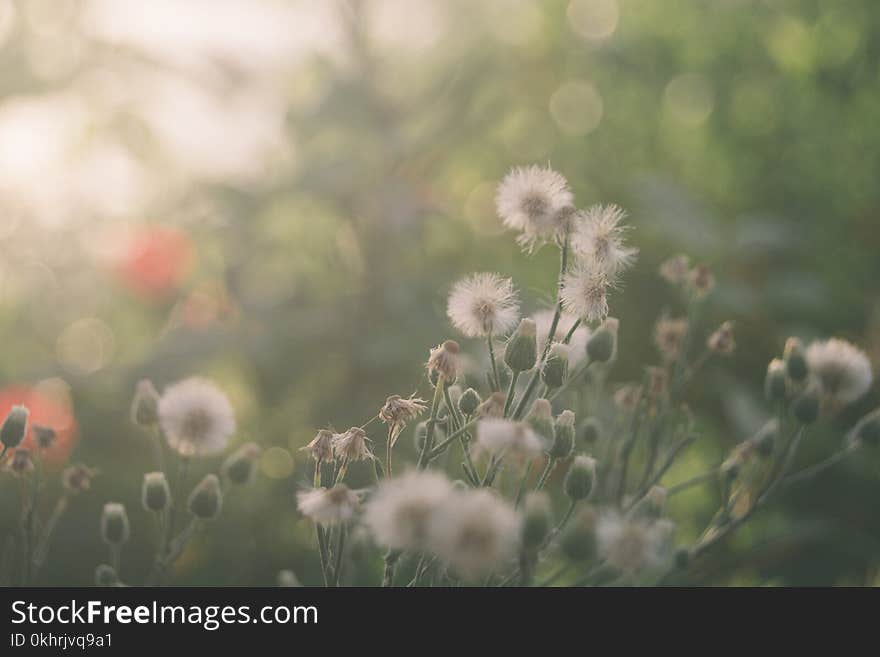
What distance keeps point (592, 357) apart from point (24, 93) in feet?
3.31

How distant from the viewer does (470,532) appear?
21 centimetres

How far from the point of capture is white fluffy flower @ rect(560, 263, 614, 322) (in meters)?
0.30

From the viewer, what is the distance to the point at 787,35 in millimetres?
1163

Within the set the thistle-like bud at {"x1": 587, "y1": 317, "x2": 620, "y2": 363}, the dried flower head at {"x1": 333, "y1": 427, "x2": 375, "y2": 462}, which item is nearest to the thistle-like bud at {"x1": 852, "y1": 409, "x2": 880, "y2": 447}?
the thistle-like bud at {"x1": 587, "y1": 317, "x2": 620, "y2": 363}

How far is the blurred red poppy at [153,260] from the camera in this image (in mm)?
1084

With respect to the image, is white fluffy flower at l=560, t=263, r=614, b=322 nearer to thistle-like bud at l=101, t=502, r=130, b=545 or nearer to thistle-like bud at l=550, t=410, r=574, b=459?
thistle-like bud at l=550, t=410, r=574, b=459

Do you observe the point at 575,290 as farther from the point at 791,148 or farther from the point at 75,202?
the point at 75,202

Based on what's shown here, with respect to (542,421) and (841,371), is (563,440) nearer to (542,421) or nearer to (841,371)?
(542,421)

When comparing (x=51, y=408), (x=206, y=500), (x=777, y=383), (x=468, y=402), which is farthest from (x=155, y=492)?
(x=51, y=408)

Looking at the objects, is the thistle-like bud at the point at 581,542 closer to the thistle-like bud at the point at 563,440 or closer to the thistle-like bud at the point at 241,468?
the thistle-like bud at the point at 563,440

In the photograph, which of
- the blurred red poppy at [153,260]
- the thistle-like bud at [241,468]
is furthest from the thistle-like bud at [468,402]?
the blurred red poppy at [153,260]

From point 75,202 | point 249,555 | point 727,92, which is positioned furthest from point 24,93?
point 727,92

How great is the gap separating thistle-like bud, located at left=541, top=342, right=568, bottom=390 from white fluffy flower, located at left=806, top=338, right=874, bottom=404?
129 millimetres
